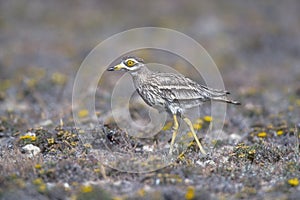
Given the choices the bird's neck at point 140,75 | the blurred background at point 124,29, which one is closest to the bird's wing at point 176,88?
the bird's neck at point 140,75

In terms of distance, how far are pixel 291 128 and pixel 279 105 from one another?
8.43 feet

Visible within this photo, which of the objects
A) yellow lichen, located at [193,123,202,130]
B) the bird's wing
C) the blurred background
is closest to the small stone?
the bird's wing

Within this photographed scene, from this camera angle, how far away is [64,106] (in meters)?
11.5

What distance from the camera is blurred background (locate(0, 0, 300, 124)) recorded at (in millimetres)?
13055

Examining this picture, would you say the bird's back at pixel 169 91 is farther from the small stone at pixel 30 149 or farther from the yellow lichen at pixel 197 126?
the small stone at pixel 30 149

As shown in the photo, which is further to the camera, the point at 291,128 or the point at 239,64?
the point at 239,64

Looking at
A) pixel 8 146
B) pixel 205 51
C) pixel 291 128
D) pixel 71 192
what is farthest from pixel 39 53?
A: pixel 71 192

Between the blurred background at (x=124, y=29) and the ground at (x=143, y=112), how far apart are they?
0.15 ft

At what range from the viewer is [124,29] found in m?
20.4

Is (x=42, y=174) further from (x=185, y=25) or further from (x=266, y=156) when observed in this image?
(x=185, y=25)

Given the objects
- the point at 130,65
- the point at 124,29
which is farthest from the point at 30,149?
the point at 124,29

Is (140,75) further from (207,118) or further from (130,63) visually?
(207,118)

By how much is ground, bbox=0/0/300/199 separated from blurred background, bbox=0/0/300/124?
0.05 metres

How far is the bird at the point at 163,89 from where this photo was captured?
7.73m
